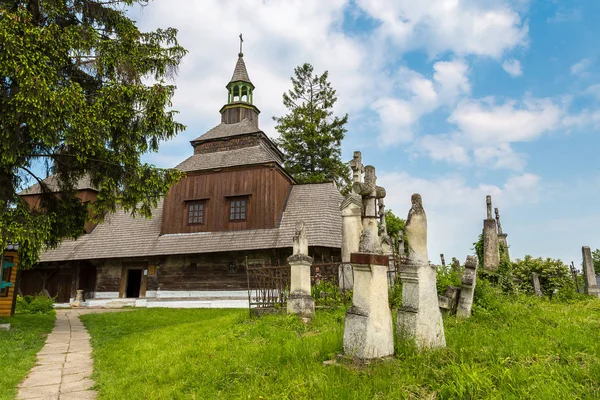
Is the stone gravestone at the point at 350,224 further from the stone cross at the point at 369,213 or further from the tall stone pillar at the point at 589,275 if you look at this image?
the tall stone pillar at the point at 589,275

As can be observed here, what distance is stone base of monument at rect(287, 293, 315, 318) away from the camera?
8.73 metres

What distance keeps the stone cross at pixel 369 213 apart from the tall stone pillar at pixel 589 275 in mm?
11779

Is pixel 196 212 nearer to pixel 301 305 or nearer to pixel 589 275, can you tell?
pixel 301 305

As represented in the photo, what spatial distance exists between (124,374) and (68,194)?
8.15 meters

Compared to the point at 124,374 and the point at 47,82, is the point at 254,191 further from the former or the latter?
the point at 124,374

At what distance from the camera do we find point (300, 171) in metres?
30.7

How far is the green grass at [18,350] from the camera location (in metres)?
5.81

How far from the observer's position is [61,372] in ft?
21.5

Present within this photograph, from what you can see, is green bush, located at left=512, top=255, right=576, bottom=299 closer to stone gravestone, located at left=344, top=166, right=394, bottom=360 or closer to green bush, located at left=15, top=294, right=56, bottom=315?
stone gravestone, located at left=344, top=166, right=394, bottom=360

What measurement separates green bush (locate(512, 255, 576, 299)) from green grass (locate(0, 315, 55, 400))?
15559 millimetres

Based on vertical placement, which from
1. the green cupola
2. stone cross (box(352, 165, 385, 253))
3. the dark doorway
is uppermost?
the green cupola

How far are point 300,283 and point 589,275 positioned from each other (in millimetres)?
10730

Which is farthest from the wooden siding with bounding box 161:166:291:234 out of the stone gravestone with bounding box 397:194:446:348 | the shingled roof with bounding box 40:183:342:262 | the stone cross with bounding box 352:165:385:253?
the stone gravestone with bounding box 397:194:446:348

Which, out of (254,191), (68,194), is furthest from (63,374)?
(254,191)
